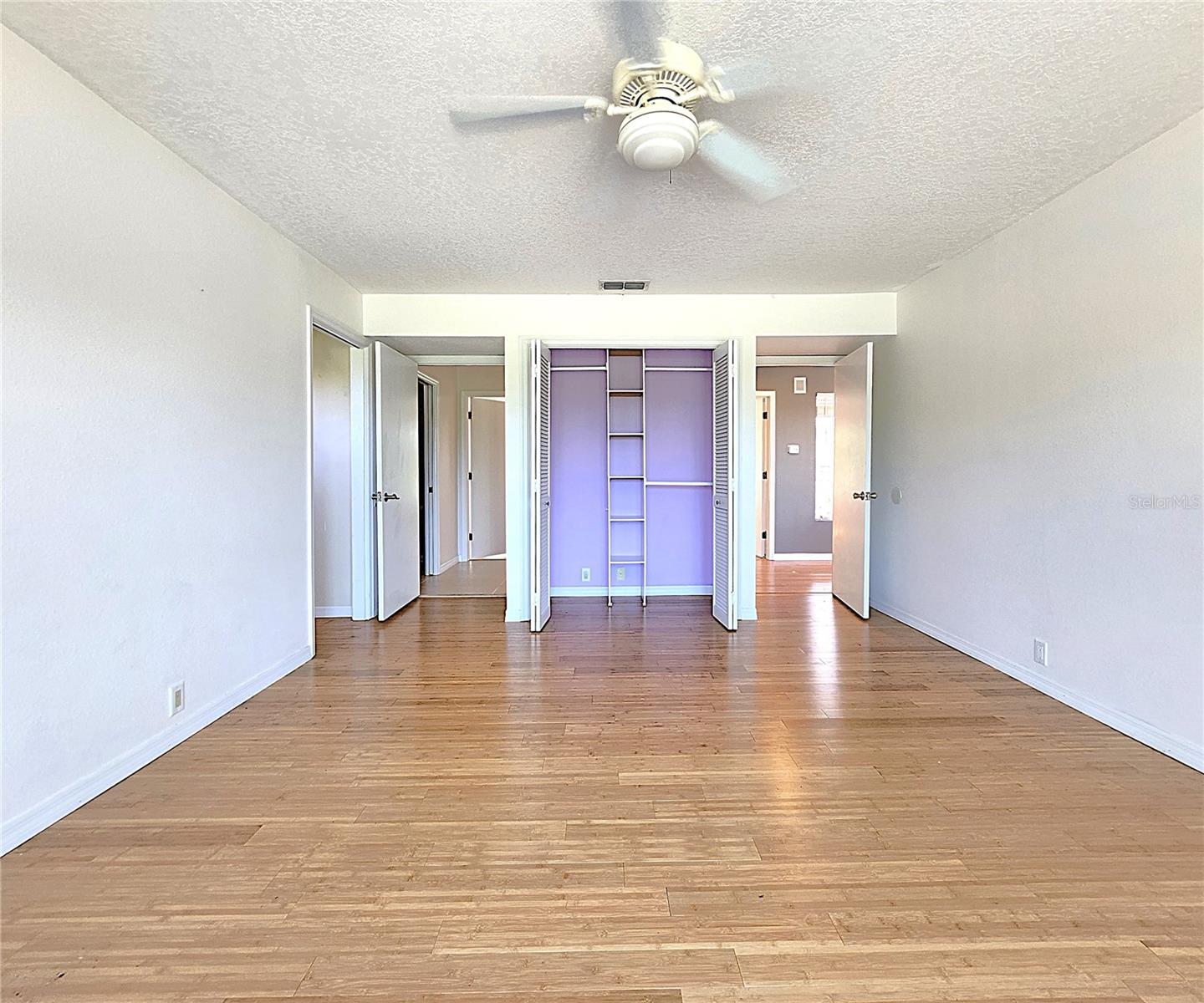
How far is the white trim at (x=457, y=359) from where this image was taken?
5.30 m

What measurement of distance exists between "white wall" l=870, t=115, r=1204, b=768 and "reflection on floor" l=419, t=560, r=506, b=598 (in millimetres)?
3832

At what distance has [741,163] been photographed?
236 cm

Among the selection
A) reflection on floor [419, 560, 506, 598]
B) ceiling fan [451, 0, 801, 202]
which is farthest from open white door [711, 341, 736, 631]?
ceiling fan [451, 0, 801, 202]

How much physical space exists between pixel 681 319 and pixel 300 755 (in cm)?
371

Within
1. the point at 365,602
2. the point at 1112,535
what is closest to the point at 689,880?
the point at 1112,535

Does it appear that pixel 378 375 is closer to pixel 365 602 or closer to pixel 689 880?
pixel 365 602

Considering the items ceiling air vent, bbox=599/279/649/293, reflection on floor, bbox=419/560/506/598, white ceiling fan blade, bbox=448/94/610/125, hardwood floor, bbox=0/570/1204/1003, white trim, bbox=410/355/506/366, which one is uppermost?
ceiling air vent, bbox=599/279/649/293

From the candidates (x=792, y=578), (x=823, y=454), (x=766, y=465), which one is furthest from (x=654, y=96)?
(x=823, y=454)

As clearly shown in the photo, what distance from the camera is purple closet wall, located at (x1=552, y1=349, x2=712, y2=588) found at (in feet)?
17.8

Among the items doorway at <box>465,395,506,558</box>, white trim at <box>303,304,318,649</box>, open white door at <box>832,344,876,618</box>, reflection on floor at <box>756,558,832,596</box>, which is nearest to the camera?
white trim at <box>303,304,318,649</box>

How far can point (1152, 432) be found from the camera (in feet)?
7.85

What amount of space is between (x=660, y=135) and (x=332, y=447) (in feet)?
11.7

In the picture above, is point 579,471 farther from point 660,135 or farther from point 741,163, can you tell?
point 660,135

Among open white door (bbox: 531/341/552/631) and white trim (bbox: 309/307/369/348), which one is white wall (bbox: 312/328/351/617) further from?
open white door (bbox: 531/341/552/631)
